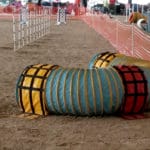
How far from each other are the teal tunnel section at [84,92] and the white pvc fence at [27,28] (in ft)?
36.1

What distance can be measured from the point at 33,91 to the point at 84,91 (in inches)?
31.7

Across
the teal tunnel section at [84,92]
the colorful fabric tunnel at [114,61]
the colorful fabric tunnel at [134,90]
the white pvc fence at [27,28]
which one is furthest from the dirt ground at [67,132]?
the white pvc fence at [27,28]

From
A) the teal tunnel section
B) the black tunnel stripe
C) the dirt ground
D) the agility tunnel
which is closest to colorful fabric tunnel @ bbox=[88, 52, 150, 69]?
the black tunnel stripe

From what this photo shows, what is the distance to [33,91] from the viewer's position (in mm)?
7859

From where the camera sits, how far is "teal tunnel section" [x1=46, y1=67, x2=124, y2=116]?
7.61 meters

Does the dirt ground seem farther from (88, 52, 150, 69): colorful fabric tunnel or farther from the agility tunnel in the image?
(88, 52, 150, 69): colorful fabric tunnel

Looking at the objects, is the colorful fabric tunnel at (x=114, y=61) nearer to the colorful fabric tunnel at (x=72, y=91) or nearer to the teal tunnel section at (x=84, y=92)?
the colorful fabric tunnel at (x=72, y=91)

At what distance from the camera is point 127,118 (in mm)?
7793

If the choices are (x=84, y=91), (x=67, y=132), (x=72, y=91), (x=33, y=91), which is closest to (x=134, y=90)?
(x=84, y=91)

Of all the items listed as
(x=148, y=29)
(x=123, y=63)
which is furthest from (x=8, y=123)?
(x=148, y=29)

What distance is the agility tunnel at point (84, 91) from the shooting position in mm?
7625

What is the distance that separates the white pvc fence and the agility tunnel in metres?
10.8

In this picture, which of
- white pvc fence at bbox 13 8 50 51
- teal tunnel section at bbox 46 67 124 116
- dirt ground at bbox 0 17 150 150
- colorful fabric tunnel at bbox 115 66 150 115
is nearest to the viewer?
dirt ground at bbox 0 17 150 150

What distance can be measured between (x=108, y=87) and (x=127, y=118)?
0.57 meters
